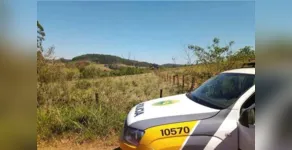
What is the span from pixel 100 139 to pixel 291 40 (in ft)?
9.10

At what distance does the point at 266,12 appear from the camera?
1.35 meters

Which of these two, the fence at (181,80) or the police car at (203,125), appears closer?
the police car at (203,125)

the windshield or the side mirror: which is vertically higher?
the windshield

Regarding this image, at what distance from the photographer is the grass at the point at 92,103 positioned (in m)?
3.39

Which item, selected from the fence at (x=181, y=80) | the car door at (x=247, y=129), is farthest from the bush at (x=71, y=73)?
the car door at (x=247, y=129)

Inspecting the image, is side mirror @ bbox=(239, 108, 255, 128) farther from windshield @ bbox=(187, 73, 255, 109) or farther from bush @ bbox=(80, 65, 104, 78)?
bush @ bbox=(80, 65, 104, 78)

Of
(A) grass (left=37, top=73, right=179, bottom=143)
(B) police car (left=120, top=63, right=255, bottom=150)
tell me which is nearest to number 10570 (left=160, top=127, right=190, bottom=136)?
(B) police car (left=120, top=63, right=255, bottom=150)

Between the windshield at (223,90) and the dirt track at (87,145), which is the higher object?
the windshield at (223,90)

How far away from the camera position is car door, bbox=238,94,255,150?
1555 millimetres

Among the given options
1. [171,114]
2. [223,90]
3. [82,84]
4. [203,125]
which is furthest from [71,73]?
[203,125]

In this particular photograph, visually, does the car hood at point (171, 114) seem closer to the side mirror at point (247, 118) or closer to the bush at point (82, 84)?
the side mirror at point (247, 118)

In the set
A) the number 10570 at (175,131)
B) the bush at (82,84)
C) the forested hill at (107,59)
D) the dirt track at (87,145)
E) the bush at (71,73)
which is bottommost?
the dirt track at (87,145)

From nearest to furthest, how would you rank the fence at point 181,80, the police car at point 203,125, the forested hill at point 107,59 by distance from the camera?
the police car at point 203,125 < the forested hill at point 107,59 < the fence at point 181,80

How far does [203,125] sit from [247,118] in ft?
1.02
